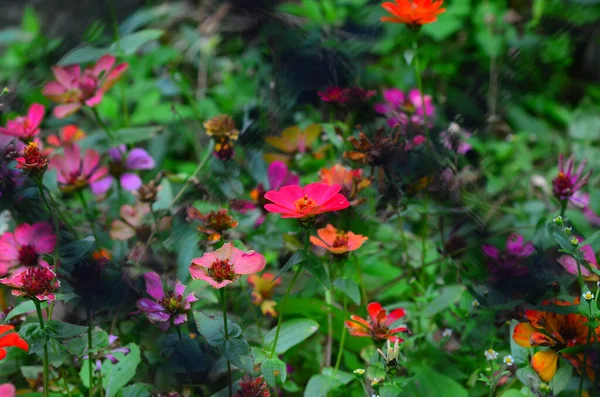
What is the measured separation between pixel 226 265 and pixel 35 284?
213mm

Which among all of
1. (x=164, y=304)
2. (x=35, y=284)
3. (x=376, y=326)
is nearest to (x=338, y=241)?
(x=376, y=326)

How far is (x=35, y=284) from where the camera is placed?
76cm

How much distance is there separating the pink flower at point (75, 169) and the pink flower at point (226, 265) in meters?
0.40

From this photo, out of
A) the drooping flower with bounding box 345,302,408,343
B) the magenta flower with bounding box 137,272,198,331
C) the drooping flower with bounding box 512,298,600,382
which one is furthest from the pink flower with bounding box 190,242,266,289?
the drooping flower with bounding box 512,298,600,382

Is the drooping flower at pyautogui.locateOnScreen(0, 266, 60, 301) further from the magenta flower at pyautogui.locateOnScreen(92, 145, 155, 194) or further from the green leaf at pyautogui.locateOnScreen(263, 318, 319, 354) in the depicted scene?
the magenta flower at pyautogui.locateOnScreen(92, 145, 155, 194)

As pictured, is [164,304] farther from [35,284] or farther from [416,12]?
[416,12]

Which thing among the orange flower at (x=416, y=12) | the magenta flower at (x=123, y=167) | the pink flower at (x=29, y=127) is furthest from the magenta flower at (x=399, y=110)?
the pink flower at (x=29, y=127)

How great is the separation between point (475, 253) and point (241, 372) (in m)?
0.40

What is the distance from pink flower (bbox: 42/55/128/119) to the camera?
1.16 metres

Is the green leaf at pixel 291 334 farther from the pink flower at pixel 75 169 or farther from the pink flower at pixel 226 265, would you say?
the pink flower at pixel 75 169

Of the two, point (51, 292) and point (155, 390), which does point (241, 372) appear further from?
point (51, 292)

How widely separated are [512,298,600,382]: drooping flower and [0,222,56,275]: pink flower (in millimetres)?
639

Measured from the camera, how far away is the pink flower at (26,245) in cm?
94

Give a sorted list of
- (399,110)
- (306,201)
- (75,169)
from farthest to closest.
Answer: (399,110), (75,169), (306,201)
